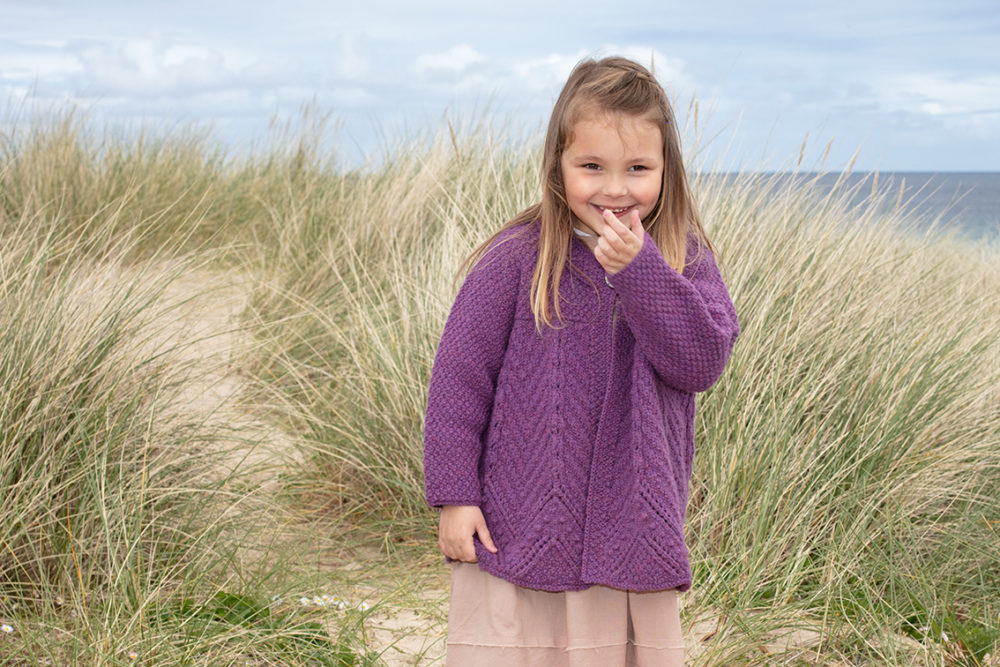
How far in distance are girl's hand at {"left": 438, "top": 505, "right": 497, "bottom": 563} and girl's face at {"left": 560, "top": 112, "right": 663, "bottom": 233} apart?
0.61 meters

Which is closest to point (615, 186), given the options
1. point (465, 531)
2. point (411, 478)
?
point (465, 531)

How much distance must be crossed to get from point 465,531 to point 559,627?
29 cm

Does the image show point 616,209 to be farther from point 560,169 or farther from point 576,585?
point 576,585

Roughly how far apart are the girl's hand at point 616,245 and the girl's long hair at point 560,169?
0.46 ft

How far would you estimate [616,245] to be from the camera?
5.62 feet

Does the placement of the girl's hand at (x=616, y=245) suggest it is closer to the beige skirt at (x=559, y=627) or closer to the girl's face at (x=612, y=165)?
the girl's face at (x=612, y=165)

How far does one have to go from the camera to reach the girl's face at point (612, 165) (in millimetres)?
1796

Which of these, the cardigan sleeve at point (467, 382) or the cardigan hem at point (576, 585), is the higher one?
the cardigan sleeve at point (467, 382)

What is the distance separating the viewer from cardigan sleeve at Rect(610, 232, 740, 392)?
1.72 meters

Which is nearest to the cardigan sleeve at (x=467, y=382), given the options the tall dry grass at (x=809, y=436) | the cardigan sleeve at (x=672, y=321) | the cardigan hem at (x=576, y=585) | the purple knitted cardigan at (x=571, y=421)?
the purple knitted cardigan at (x=571, y=421)

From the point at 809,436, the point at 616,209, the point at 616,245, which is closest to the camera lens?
the point at 616,245

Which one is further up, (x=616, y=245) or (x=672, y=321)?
(x=616, y=245)

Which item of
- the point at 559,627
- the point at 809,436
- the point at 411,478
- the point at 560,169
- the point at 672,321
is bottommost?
the point at 411,478

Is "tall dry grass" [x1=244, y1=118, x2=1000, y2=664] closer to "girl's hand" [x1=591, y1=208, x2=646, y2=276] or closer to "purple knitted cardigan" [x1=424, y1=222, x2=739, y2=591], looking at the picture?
"purple knitted cardigan" [x1=424, y1=222, x2=739, y2=591]
